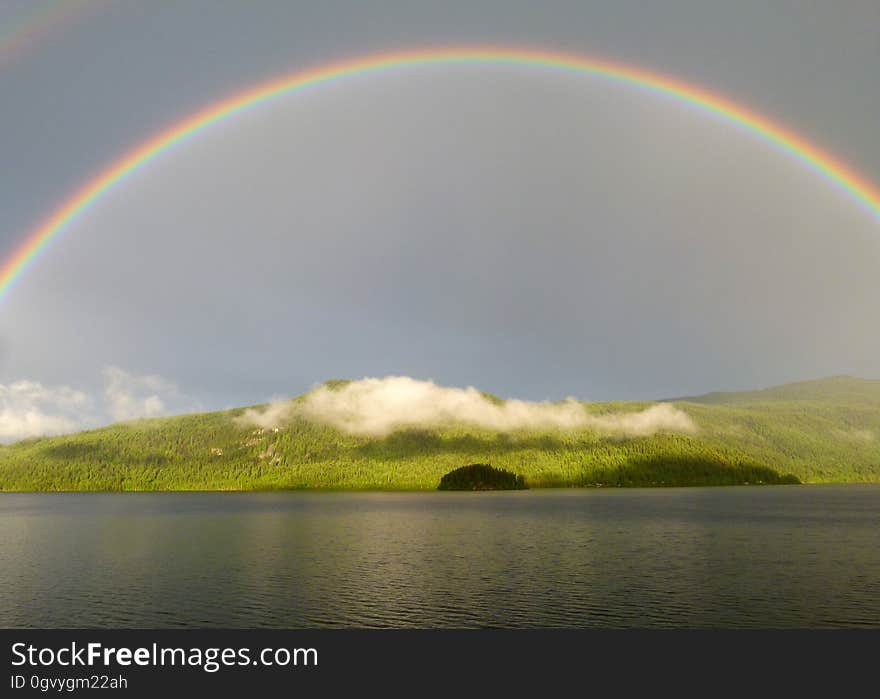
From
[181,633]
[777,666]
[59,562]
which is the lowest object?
[777,666]

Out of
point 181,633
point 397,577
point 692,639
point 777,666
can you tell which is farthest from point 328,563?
point 777,666

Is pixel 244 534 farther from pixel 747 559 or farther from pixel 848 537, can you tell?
pixel 848 537

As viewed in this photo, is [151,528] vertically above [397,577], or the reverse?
[151,528]

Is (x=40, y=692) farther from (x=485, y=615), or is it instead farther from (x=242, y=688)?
(x=485, y=615)

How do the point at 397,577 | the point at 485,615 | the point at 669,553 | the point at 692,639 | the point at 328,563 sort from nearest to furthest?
the point at 692,639 → the point at 485,615 → the point at 397,577 → the point at 328,563 → the point at 669,553

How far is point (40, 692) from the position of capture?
4634cm

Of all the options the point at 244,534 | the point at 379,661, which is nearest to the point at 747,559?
the point at 379,661

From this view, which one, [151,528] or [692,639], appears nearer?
[692,639]

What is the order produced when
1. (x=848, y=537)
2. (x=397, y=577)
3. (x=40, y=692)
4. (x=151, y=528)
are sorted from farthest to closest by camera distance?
(x=151, y=528) < (x=848, y=537) < (x=397, y=577) < (x=40, y=692)

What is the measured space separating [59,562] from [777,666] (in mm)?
99546

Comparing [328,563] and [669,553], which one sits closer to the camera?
[328,563]

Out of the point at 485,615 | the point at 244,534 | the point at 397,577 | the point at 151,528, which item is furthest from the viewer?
the point at 151,528

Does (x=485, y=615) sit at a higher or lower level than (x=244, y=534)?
lower

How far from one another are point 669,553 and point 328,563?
2125 inches
